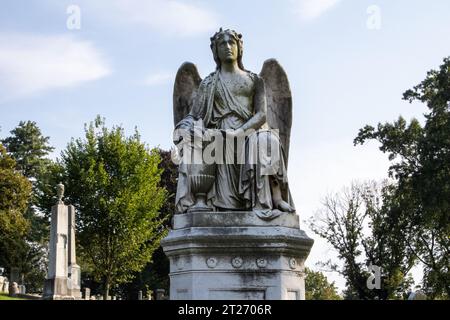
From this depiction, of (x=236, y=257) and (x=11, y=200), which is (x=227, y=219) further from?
(x=11, y=200)

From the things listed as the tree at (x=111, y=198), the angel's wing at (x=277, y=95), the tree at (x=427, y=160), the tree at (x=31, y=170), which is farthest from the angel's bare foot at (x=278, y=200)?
the tree at (x=31, y=170)

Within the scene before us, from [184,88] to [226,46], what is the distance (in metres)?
1.07

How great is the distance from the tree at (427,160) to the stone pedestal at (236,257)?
20.3 meters

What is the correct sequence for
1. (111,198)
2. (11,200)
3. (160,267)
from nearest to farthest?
1. (111,198)
2. (160,267)
3. (11,200)

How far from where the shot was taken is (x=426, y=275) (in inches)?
1447

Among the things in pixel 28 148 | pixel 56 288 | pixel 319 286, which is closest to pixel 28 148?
pixel 28 148

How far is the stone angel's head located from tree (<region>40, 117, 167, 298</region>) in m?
28.7

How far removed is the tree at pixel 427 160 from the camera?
28.4 m

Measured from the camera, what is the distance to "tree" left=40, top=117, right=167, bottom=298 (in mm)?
38469

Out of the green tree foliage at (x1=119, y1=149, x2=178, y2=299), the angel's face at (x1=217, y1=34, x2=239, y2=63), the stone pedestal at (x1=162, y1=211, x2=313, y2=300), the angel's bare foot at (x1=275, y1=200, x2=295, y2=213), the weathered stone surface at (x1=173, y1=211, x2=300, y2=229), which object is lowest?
the stone pedestal at (x1=162, y1=211, x2=313, y2=300)

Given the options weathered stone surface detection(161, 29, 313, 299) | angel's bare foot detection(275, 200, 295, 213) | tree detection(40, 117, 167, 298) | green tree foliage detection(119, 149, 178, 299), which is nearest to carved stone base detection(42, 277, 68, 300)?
tree detection(40, 117, 167, 298)

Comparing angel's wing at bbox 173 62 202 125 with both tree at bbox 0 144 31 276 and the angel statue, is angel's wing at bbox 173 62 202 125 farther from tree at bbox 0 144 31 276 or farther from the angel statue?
tree at bbox 0 144 31 276

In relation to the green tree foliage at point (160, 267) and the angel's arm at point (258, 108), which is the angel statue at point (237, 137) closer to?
the angel's arm at point (258, 108)

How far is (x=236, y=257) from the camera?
9047 mm
